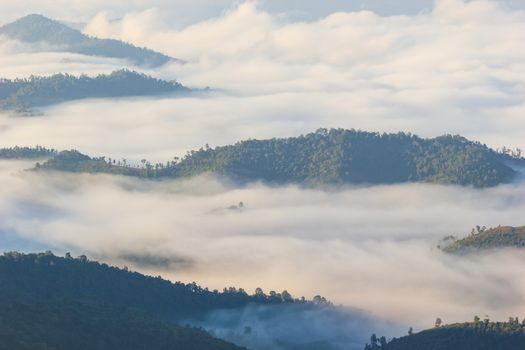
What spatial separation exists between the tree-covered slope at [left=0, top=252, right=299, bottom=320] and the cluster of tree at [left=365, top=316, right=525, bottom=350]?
86.3 ft

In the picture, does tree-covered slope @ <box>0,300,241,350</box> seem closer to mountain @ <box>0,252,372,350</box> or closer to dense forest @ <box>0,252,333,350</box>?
dense forest @ <box>0,252,333,350</box>

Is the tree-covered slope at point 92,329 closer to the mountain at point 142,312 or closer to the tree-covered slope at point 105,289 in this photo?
the mountain at point 142,312

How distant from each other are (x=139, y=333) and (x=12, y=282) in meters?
19.5

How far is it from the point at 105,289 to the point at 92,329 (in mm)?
24134

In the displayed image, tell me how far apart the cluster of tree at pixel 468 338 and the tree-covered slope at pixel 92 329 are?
23.0 m

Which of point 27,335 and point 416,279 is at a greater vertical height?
point 416,279

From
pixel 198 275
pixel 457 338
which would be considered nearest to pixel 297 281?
pixel 198 275

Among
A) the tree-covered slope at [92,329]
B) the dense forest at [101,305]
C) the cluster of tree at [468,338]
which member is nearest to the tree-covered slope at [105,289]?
the dense forest at [101,305]

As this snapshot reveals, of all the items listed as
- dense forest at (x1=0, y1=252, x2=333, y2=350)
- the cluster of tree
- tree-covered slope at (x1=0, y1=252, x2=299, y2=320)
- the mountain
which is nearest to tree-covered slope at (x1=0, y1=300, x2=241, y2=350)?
dense forest at (x1=0, y1=252, x2=333, y2=350)

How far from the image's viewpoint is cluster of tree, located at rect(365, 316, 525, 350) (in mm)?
145125

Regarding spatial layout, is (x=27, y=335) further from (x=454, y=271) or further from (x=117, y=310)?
(x=454, y=271)

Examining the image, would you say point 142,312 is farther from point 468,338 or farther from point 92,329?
point 468,338

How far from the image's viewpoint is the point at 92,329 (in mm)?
134625

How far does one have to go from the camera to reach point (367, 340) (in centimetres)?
15938
